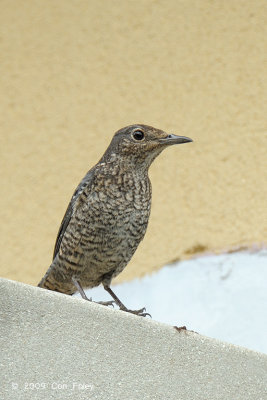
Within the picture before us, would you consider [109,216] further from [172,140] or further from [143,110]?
[143,110]

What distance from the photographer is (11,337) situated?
2.48 m

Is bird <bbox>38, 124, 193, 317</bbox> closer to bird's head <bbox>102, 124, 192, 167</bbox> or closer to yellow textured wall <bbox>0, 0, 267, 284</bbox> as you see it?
bird's head <bbox>102, 124, 192, 167</bbox>

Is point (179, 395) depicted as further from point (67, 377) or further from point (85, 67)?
point (85, 67)

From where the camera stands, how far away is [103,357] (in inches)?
102

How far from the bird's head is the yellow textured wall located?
642 mm

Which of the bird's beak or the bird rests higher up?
the bird's beak

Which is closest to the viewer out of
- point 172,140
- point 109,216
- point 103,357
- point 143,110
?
point 103,357

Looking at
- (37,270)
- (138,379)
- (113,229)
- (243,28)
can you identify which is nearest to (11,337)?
(138,379)

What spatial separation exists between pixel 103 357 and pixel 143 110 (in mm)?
2229

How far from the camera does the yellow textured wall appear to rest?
4281 millimetres

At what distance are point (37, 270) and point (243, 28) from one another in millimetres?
1524

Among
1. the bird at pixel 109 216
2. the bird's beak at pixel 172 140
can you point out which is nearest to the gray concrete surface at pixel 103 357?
the bird at pixel 109 216

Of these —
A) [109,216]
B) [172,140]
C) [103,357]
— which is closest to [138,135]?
[172,140]

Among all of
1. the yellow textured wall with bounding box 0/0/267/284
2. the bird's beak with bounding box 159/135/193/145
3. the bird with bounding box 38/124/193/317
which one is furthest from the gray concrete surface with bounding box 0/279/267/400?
the yellow textured wall with bounding box 0/0/267/284
